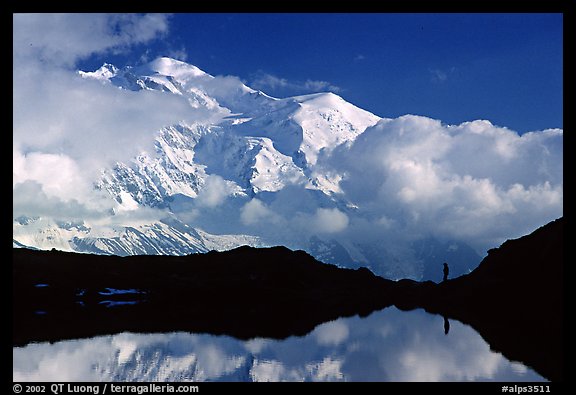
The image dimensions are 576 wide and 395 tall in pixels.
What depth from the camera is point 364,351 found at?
69.1m

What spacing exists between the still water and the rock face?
183 inches

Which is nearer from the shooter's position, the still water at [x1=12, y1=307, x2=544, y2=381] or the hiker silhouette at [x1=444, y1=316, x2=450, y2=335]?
the still water at [x1=12, y1=307, x2=544, y2=381]

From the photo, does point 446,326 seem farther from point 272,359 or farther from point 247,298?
point 247,298

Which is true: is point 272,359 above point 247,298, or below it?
below

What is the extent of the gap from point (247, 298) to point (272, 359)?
100 meters

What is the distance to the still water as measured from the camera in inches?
2016

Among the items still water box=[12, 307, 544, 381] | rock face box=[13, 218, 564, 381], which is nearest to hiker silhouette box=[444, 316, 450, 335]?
still water box=[12, 307, 544, 381]

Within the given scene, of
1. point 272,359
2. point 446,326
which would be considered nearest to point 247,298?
point 446,326

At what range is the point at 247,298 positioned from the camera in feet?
527

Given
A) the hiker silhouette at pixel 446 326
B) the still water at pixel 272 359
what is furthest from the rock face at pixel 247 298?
the still water at pixel 272 359

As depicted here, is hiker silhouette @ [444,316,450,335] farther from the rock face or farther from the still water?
the rock face

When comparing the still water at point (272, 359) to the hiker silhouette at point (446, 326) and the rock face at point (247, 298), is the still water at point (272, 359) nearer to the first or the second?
the hiker silhouette at point (446, 326)
